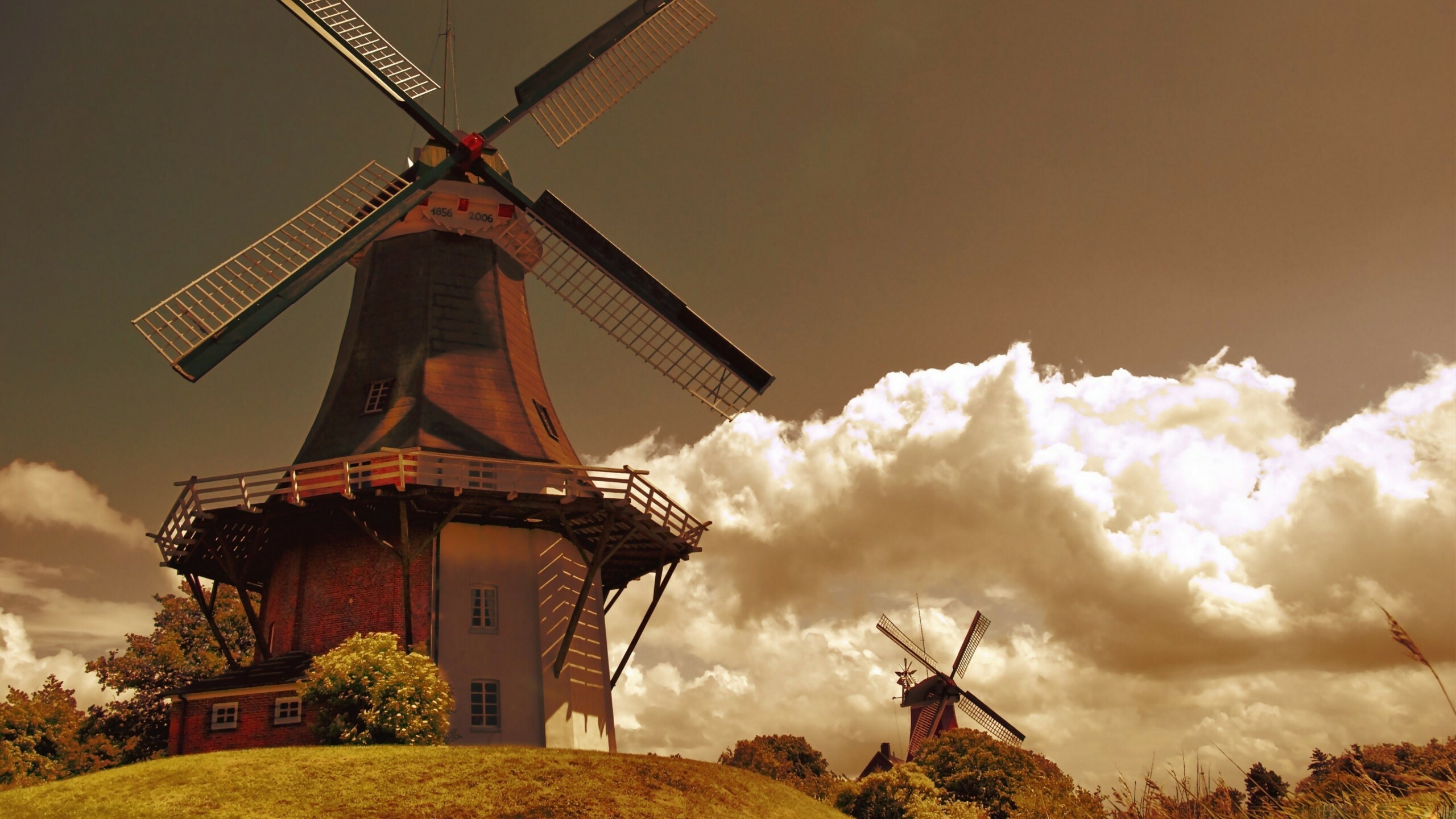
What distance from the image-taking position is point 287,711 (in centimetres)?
2181

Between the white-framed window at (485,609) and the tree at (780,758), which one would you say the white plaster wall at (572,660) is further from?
the tree at (780,758)

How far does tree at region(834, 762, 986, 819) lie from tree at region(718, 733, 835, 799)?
22.6 m

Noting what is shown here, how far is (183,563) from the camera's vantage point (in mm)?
24719

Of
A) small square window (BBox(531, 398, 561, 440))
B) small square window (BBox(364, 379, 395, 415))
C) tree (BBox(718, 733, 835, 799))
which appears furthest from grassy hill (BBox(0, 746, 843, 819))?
tree (BBox(718, 733, 835, 799))

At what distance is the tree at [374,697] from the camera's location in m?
20.0

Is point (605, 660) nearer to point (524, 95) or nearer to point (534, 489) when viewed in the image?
point (534, 489)

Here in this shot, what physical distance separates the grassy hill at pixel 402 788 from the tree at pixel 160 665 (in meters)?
16.4

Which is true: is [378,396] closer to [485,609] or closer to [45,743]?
[485,609]

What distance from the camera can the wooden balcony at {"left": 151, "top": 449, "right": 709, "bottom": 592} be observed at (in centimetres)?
2220

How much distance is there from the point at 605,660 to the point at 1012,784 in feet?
39.7

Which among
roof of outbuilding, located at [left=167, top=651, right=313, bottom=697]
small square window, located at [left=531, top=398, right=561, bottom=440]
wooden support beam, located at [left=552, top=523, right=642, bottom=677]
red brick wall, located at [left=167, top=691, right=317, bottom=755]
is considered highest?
small square window, located at [left=531, top=398, right=561, bottom=440]

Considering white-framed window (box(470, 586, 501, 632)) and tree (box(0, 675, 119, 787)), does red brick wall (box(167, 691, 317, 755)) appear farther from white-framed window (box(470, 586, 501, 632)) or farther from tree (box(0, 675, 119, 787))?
tree (box(0, 675, 119, 787))

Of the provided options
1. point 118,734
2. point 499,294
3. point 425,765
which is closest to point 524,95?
point 499,294

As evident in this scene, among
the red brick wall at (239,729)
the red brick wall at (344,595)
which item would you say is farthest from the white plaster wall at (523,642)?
the red brick wall at (239,729)
